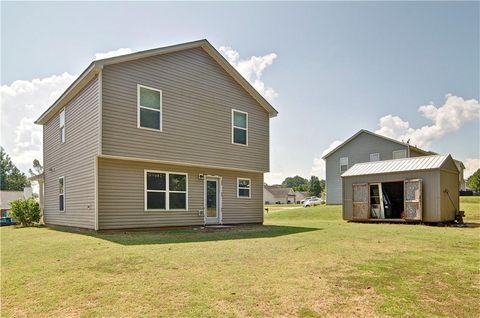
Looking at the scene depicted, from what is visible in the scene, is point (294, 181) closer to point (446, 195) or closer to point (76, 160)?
point (446, 195)

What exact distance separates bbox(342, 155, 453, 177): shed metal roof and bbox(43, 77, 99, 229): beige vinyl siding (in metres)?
14.0

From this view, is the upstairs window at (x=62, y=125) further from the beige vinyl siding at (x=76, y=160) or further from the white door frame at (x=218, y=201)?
the white door frame at (x=218, y=201)

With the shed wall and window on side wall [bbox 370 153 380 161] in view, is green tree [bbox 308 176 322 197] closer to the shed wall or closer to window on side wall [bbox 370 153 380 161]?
window on side wall [bbox 370 153 380 161]

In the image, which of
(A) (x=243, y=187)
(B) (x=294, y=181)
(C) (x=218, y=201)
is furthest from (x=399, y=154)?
(B) (x=294, y=181)

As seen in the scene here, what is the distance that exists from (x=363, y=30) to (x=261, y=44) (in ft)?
15.7

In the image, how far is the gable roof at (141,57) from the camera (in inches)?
454

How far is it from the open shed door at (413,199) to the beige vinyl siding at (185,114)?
7.19 metres

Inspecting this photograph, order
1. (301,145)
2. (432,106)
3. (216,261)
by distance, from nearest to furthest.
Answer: (216,261)
(432,106)
(301,145)

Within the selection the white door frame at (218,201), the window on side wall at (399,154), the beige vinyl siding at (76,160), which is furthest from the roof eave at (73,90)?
the window on side wall at (399,154)

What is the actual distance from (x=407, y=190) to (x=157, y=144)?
1244 centimetres

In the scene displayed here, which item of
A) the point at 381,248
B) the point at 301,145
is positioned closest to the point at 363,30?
the point at 381,248

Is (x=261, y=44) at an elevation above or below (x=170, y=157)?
above

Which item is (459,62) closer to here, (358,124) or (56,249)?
(358,124)

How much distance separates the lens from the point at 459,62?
663 inches
